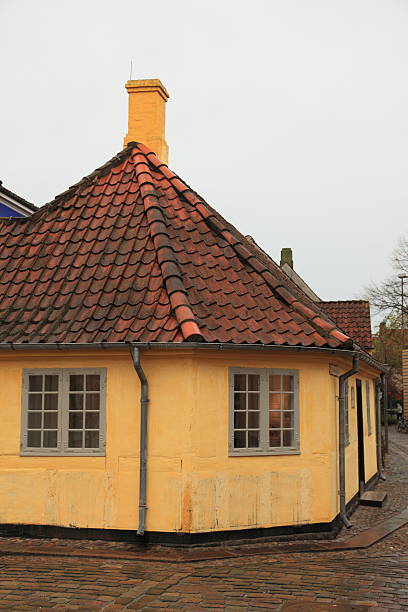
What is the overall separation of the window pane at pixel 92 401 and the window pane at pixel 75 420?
16 centimetres

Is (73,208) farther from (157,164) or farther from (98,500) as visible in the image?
(98,500)

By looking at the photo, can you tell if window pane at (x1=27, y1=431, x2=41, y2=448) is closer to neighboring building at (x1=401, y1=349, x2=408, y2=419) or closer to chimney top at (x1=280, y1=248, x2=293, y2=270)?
chimney top at (x1=280, y1=248, x2=293, y2=270)

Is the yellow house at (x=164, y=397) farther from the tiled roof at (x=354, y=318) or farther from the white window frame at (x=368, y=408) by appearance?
the tiled roof at (x=354, y=318)

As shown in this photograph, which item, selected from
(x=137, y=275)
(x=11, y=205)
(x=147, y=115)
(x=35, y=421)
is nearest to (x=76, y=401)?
(x=35, y=421)

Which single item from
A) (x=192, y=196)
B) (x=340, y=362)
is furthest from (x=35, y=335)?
(x=340, y=362)

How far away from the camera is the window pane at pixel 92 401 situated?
10.1 meters

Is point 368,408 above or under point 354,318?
under

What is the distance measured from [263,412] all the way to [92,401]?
237 cm

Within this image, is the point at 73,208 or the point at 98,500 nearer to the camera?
the point at 98,500

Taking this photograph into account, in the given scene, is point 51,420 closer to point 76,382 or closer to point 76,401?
point 76,401

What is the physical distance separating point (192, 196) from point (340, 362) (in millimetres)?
3683

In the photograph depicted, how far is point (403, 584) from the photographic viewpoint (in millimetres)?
7852

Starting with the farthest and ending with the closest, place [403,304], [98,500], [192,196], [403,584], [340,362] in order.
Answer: [403,304], [192,196], [340,362], [98,500], [403,584]

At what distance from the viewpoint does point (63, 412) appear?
33.2 feet
